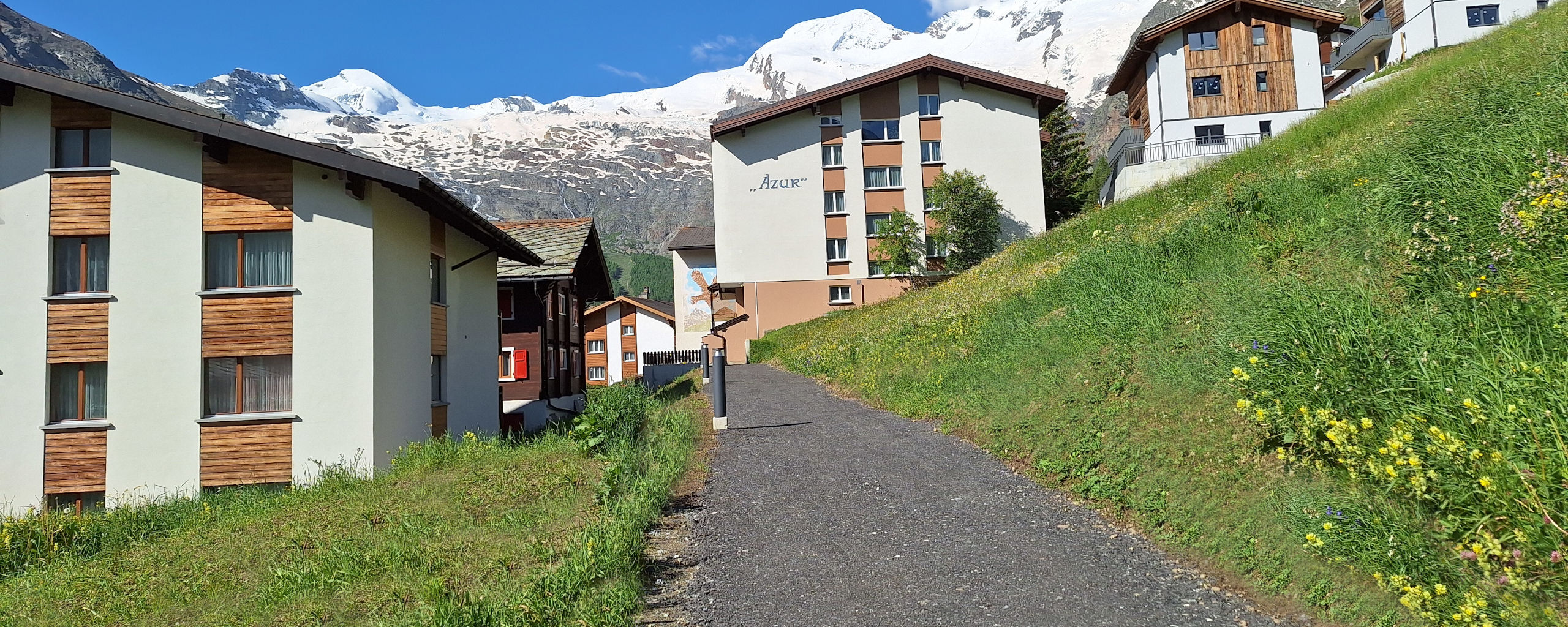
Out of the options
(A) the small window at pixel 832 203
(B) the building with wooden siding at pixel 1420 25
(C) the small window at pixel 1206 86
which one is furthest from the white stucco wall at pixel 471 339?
(B) the building with wooden siding at pixel 1420 25

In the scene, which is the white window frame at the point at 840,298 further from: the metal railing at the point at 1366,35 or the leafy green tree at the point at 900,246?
the metal railing at the point at 1366,35

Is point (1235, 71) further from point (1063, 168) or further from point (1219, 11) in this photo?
point (1063, 168)

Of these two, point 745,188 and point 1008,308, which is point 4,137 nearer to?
point 1008,308

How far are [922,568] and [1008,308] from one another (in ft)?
32.5

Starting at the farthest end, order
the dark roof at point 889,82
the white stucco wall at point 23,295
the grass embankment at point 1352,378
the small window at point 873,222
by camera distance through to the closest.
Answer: the small window at point 873,222
the dark roof at point 889,82
the white stucco wall at point 23,295
the grass embankment at point 1352,378

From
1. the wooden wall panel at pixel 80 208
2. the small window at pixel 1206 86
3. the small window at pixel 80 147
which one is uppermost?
the small window at pixel 1206 86

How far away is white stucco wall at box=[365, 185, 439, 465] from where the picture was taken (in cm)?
1323

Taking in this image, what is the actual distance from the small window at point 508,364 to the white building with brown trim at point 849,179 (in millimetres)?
16186

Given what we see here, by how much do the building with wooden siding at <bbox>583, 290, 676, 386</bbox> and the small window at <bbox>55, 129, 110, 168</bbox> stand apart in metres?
55.4

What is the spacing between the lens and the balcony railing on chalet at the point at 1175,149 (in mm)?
35656

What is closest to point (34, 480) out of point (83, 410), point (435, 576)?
point (83, 410)

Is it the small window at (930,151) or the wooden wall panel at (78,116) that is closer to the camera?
the wooden wall panel at (78,116)

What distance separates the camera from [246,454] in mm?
12859

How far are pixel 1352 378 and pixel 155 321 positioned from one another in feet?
48.2
